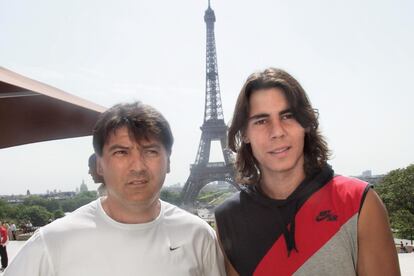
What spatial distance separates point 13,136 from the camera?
4918 mm

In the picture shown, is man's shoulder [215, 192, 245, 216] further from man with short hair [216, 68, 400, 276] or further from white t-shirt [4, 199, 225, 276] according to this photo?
white t-shirt [4, 199, 225, 276]

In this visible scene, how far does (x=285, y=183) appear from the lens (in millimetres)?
2463

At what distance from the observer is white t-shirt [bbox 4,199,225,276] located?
2.00m

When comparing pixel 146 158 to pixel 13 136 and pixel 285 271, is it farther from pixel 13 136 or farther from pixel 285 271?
pixel 13 136

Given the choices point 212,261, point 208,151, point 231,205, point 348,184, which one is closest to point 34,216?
point 208,151

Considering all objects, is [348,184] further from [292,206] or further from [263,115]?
[263,115]

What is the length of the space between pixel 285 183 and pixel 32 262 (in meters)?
1.42

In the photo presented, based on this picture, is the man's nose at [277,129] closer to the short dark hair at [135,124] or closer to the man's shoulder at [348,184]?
the man's shoulder at [348,184]

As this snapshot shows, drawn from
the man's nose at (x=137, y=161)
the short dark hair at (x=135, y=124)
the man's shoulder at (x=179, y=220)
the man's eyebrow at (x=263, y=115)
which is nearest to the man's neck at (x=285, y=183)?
the man's eyebrow at (x=263, y=115)

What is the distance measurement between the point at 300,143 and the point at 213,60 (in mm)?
50110

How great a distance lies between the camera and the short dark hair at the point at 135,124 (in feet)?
7.26

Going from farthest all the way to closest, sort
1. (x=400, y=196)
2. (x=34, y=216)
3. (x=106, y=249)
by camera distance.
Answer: (x=34, y=216)
(x=400, y=196)
(x=106, y=249)

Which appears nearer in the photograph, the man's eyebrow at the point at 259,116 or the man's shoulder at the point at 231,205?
the man's eyebrow at the point at 259,116

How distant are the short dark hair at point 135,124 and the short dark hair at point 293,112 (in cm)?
50
